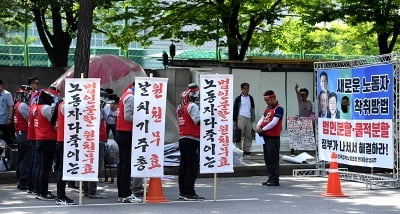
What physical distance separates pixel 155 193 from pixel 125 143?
0.98 m

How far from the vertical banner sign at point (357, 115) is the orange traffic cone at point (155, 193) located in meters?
4.90

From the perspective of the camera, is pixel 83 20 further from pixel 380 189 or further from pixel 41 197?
pixel 380 189

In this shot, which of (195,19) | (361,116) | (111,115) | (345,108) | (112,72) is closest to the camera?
(361,116)

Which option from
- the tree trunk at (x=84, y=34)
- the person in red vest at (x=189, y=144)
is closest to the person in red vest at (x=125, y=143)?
the person in red vest at (x=189, y=144)

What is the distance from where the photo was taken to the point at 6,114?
1561 cm

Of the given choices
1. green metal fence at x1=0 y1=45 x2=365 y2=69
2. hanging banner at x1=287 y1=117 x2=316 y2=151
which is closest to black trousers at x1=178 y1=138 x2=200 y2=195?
hanging banner at x1=287 y1=117 x2=316 y2=151

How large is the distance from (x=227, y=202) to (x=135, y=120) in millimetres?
2085

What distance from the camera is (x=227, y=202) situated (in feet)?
38.4

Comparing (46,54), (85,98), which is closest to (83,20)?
(85,98)

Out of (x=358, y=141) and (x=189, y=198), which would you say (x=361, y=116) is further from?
(x=189, y=198)

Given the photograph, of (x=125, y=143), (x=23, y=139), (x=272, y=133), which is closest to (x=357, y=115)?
(x=272, y=133)

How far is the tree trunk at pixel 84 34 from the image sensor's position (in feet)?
45.3

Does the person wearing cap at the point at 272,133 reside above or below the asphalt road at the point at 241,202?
above

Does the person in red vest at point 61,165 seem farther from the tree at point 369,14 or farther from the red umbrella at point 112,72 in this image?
the tree at point 369,14
